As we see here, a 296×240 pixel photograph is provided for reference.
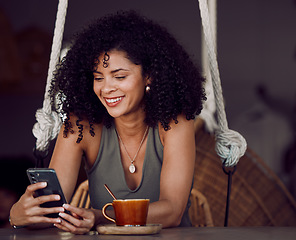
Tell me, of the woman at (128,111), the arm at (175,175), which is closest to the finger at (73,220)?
the arm at (175,175)

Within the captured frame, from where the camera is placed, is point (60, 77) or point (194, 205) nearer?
point (60, 77)

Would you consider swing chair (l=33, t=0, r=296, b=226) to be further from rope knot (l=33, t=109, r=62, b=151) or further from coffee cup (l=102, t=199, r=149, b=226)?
coffee cup (l=102, t=199, r=149, b=226)

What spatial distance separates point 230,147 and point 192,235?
620 mm

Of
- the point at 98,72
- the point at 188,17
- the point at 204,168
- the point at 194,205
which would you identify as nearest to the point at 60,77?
the point at 98,72

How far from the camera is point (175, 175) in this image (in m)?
1.33

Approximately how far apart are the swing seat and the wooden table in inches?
50.0

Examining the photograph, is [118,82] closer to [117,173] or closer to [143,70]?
[143,70]

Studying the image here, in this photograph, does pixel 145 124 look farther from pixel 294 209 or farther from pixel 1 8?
pixel 1 8

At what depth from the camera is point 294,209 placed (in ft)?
8.34

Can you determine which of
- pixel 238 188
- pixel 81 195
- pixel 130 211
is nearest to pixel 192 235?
pixel 130 211

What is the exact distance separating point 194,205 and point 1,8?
7.05 feet

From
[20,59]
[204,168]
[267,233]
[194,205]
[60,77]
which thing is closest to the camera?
[267,233]

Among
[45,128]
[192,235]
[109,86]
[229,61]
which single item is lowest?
[192,235]

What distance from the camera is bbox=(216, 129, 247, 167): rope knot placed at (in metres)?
1.54
